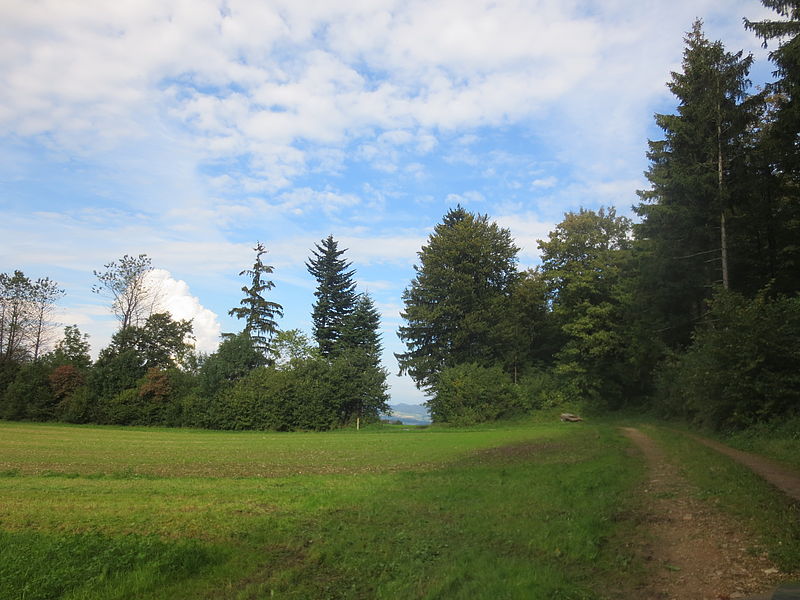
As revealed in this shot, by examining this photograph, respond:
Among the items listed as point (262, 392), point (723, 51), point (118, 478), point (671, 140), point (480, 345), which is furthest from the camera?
point (480, 345)

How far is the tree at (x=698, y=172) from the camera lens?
78.1 feet

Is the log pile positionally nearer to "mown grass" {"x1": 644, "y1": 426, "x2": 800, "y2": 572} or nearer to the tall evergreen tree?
the tall evergreen tree

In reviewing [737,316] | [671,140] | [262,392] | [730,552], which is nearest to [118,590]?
[730,552]

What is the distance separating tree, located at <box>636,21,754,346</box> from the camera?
78.1 ft

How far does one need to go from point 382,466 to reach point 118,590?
36.8 feet

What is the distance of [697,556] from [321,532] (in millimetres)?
5294

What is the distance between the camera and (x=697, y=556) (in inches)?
240

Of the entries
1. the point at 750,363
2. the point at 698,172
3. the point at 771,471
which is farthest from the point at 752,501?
the point at 698,172

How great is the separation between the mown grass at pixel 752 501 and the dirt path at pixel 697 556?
0.65 feet

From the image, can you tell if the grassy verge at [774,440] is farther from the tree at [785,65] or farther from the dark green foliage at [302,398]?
Result: the dark green foliage at [302,398]

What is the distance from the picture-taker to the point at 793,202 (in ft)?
81.8

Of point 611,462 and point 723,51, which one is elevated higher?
point 723,51

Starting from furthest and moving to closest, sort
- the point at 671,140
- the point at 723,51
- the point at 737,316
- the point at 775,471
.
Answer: the point at 671,140
the point at 723,51
the point at 737,316
the point at 775,471

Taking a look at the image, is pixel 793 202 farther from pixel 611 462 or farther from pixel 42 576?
pixel 42 576
